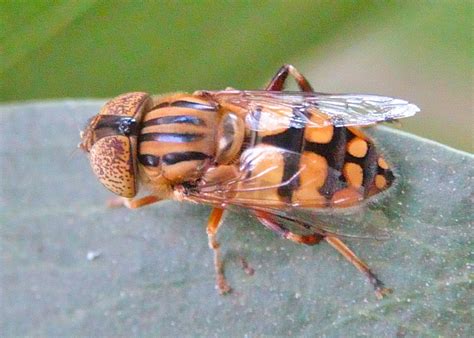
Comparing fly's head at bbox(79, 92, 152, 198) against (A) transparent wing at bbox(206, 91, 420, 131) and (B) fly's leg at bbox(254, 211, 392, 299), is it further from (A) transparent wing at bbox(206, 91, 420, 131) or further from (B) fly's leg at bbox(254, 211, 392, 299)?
(B) fly's leg at bbox(254, 211, 392, 299)

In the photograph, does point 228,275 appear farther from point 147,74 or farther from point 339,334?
point 147,74

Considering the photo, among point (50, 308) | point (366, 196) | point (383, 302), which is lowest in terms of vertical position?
point (50, 308)

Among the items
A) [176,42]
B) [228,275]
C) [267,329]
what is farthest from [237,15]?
[267,329]

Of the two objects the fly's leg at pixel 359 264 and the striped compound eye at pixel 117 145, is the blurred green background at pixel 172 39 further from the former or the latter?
the fly's leg at pixel 359 264

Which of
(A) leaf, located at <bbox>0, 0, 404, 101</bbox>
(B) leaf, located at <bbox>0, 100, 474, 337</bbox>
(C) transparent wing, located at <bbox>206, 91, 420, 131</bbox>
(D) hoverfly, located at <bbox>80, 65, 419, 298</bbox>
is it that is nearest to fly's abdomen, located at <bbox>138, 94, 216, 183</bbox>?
(D) hoverfly, located at <bbox>80, 65, 419, 298</bbox>

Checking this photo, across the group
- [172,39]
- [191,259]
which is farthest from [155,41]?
[191,259]

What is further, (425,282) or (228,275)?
(228,275)
